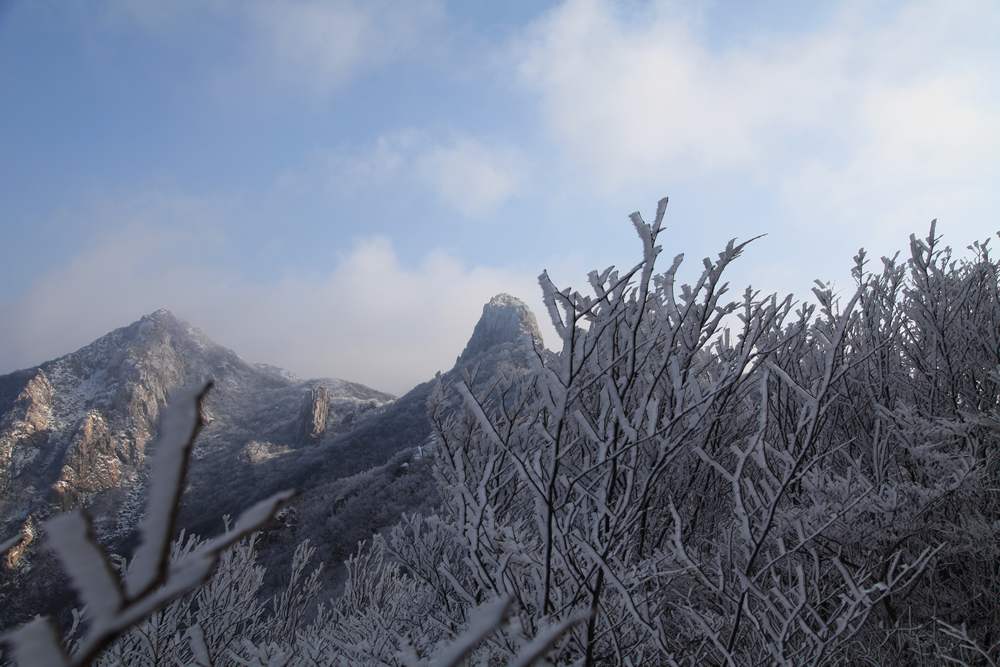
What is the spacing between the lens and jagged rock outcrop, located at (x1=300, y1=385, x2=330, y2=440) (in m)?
57.0

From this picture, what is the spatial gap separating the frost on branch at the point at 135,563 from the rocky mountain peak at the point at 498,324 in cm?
5488

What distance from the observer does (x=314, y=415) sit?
190 ft

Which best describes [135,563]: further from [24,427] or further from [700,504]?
[24,427]

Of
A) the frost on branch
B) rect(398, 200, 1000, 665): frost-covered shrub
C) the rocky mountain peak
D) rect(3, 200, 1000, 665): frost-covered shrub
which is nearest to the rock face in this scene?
the rocky mountain peak

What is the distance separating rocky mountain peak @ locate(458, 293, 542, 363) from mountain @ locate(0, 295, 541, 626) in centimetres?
20

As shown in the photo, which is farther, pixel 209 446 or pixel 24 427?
pixel 209 446

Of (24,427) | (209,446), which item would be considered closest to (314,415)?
(209,446)

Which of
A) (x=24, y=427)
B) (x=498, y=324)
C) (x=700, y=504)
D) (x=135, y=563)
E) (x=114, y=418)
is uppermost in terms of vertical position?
(x=498, y=324)

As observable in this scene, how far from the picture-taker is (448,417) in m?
4.68

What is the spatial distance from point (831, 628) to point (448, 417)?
3.07 meters

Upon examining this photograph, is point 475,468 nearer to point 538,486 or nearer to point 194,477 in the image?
point 538,486

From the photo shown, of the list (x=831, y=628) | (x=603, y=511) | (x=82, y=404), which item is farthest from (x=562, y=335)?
(x=82, y=404)

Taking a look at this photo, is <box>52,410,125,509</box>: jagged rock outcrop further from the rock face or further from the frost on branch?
the frost on branch

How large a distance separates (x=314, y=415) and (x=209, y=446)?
17428 millimetres
